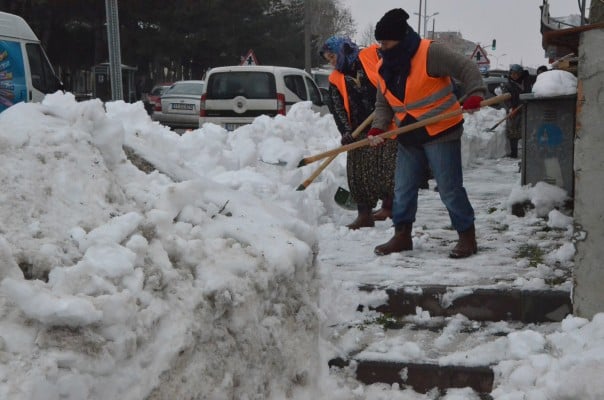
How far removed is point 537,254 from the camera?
4.96 meters

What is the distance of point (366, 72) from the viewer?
6.27 m

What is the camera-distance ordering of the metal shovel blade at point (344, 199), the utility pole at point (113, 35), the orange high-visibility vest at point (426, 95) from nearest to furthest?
the orange high-visibility vest at point (426, 95) → the metal shovel blade at point (344, 199) → the utility pole at point (113, 35)

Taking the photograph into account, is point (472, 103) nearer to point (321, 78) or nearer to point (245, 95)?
point (245, 95)

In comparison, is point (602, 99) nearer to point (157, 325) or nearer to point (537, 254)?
point (537, 254)

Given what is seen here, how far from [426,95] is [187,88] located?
15829 millimetres

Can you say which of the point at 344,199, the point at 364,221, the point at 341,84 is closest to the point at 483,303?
the point at 364,221

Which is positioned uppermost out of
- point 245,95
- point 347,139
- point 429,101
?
point 429,101

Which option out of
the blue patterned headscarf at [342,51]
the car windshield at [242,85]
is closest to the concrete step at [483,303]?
the blue patterned headscarf at [342,51]

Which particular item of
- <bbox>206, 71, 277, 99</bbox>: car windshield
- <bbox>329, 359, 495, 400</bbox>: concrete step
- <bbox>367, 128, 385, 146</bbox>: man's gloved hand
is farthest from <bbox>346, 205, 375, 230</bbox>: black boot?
<bbox>206, 71, 277, 99</bbox>: car windshield

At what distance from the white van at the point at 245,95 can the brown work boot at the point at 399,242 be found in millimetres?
7275

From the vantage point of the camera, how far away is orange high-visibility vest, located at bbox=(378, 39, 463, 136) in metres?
4.82

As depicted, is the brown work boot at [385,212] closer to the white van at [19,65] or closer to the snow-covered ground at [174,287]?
the snow-covered ground at [174,287]

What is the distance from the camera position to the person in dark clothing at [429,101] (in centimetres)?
477

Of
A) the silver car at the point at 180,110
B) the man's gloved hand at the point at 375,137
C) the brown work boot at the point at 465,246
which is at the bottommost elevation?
the brown work boot at the point at 465,246
